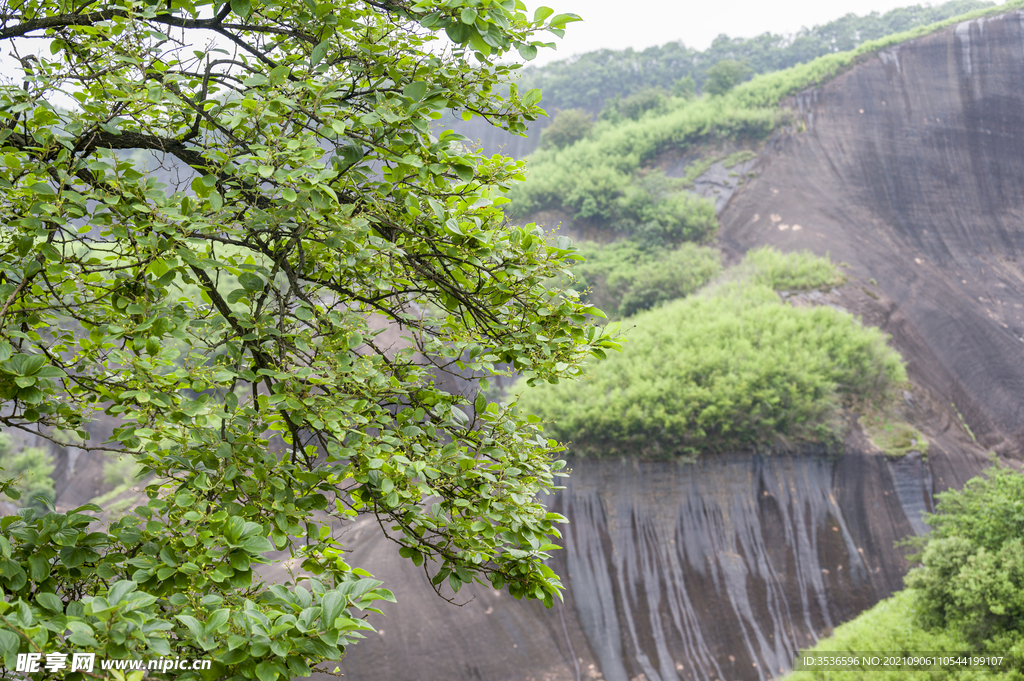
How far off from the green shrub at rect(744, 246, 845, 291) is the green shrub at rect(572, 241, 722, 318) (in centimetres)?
141

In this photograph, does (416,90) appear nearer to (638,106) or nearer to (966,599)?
(966,599)

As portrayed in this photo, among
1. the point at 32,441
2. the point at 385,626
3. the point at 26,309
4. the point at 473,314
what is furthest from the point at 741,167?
the point at 32,441

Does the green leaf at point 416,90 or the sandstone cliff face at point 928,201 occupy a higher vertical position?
the sandstone cliff face at point 928,201

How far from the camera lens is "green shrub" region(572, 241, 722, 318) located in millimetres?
15531

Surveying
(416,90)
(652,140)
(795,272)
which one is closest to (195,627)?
(416,90)

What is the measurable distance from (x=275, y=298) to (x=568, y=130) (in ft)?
78.6

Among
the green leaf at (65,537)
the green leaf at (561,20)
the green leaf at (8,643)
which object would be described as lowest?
the green leaf at (8,643)

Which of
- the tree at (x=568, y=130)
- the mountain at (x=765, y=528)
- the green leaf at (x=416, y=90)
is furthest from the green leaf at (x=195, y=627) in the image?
the tree at (x=568, y=130)

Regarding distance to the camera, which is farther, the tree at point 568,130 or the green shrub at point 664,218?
the tree at point 568,130

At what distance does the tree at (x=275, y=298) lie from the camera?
6.79 feet

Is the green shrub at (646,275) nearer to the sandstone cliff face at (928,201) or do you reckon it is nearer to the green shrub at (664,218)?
the green shrub at (664,218)

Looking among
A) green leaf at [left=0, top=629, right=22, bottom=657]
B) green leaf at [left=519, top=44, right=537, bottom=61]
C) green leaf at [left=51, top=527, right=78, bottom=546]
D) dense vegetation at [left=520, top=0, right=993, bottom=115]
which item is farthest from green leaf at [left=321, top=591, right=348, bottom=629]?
dense vegetation at [left=520, top=0, right=993, bottom=115]

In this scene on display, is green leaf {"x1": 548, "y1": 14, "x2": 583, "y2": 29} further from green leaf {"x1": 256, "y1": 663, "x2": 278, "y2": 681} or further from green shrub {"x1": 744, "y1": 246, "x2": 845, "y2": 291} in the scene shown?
green shrub {"x1": 744, "y1": 246, "x2": 845, "y2": 291}

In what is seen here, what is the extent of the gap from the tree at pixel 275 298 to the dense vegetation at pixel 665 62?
3275cm
